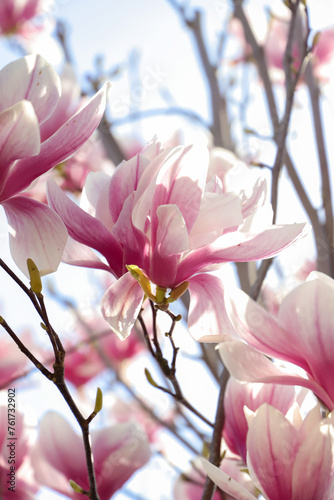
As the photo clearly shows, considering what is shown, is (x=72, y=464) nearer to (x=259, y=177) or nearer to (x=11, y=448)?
(x=11, y=448)

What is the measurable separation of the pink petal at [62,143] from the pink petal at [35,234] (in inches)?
1.0

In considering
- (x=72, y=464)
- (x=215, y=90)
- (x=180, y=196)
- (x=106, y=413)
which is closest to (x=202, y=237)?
(x=180, y=196)

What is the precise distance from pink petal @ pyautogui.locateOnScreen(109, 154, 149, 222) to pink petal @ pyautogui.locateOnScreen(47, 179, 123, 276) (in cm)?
2

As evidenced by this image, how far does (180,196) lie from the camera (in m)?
0.45

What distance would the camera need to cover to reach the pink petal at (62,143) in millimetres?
442

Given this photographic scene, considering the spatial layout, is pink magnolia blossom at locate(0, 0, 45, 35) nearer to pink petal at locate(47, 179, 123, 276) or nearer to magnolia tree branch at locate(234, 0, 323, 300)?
magnolia tree branch at locate(234, 0, 323, 300)

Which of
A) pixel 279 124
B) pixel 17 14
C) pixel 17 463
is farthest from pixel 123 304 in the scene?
pixel 17 14

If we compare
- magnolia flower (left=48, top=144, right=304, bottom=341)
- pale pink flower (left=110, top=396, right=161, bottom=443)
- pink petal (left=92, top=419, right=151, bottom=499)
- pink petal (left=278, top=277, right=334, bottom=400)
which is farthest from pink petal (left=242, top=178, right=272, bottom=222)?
pale pink flower (left=110, top=396, right=161, bottom=443)

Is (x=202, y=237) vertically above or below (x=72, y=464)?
above

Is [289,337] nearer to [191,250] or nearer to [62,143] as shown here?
[191,250]

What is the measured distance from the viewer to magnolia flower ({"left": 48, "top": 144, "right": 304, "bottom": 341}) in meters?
→ 0.45

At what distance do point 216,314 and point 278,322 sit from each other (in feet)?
0.27

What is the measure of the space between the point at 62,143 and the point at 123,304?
0.14 meters

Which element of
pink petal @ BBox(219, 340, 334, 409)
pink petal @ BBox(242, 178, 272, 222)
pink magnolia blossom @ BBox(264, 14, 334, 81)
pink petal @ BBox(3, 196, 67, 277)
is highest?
pink magnolia blossom @ BBox(264, 14, 334, 81)
